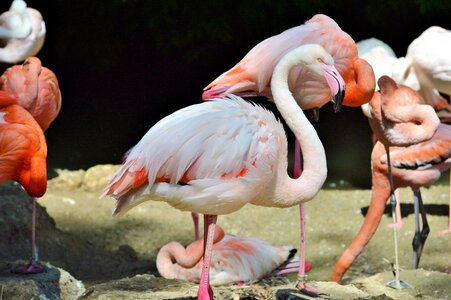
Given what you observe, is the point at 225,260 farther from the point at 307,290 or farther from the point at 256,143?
the point at 256,143

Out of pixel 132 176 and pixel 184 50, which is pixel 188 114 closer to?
pixel 132 176

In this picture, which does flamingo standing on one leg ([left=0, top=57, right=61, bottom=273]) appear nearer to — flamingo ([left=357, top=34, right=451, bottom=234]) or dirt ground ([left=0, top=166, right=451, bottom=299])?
dirt ground ([left=0, top=166, right=451, bottom=299])

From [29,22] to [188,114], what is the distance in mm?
3625

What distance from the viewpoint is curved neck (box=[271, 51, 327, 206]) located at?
332cm

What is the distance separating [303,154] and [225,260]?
3.83 ft

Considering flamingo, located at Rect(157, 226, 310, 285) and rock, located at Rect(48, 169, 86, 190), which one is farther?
rock, located at Rect(48, 169, 86, 190)

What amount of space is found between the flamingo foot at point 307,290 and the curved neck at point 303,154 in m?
0.51

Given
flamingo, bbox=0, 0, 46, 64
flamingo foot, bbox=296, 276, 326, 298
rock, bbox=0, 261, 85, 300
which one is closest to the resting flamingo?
flamingo foot, bbox=296, 276, 326, 298

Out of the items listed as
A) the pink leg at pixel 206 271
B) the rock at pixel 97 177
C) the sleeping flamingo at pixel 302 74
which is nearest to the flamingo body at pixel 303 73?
the sleeping flamingo at pixel 302 74

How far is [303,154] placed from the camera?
133 inches

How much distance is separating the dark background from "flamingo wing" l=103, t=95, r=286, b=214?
139 inches

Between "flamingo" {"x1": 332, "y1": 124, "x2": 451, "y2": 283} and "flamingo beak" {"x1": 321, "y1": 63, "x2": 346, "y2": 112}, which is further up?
"flamingo beak" {"x1": 321, "y1": 63, "x2": 346, "y2": 112}

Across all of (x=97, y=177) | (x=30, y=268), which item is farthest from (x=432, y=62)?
(x=30, y=268)

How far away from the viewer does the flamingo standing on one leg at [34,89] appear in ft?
16.0
